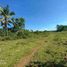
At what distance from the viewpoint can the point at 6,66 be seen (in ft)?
51.1

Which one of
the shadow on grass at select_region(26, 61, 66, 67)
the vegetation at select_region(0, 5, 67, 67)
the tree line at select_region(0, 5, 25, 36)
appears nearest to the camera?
the shadow on grass at select_region(26, 61, 66, 67)

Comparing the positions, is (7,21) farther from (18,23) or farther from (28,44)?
(28,44)

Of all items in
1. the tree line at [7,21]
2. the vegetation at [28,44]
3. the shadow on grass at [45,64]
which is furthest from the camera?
the tree line at [7,21]

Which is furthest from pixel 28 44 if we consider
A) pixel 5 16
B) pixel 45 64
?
pixel 5 16

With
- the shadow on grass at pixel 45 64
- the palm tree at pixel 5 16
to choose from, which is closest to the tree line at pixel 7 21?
the palm tree at pixel 5 16

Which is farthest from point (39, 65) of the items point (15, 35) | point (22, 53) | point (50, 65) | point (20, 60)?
point (15, 35)

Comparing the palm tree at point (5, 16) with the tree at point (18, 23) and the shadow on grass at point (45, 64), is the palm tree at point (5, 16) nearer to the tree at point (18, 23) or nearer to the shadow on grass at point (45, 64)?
the tree at point (18, 23)

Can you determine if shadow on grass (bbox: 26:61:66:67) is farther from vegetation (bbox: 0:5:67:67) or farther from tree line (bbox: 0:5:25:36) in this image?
tree line (bbox: 0:5:25:36)

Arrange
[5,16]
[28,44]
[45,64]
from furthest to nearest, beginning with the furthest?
[5,16], [28,44], [45,64]

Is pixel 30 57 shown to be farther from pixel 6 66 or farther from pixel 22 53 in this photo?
pixel 6 66

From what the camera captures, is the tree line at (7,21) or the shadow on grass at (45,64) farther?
the tree line at (7,21)

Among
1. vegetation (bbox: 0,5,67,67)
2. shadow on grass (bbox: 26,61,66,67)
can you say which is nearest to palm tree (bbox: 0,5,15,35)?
vegetation (bbox: 0,5,67,67)

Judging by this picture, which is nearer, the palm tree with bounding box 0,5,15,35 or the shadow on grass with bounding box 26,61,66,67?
the shadow on grass with bounding box 26,61,66,67

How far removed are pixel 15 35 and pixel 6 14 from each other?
12.0 m
